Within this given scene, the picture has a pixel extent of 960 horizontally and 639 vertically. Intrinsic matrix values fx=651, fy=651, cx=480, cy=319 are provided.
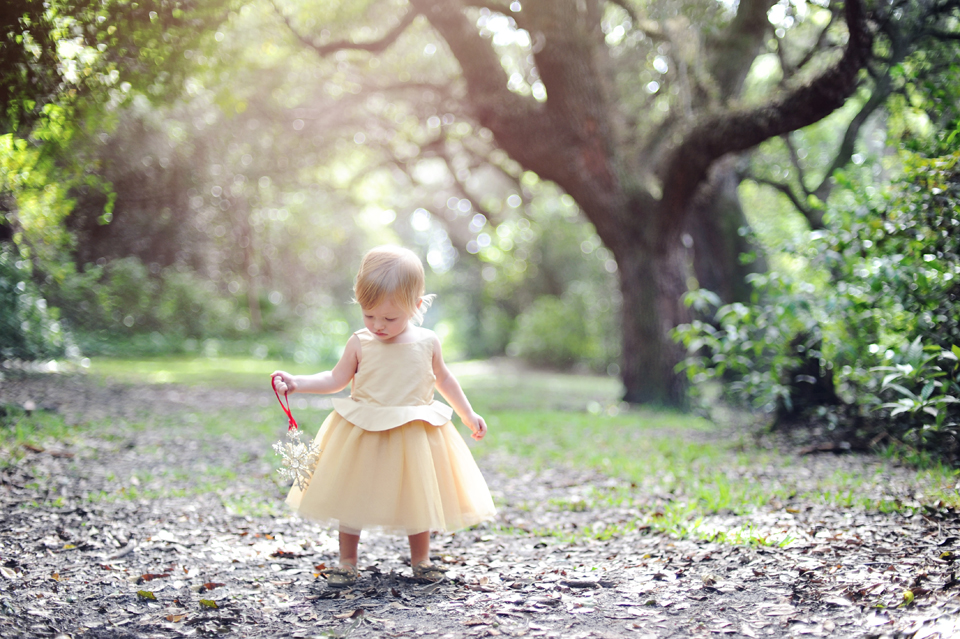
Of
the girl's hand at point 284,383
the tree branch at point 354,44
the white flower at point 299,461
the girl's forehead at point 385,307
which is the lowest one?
the white flower at point 299,461

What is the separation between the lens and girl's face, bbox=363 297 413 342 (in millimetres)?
2771

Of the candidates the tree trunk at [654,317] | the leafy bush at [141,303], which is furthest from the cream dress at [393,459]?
the leafy bush at [141,303]

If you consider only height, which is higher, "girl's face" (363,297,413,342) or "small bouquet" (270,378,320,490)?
"girl's face" (363,297,413,342)

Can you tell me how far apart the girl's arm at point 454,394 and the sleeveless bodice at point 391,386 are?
0.07m

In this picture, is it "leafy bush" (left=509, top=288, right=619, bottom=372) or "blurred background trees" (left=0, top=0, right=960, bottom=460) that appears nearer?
"blurred background trees" (left=0, top=0, right=960, bottom=460)

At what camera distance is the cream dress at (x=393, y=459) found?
271 cm

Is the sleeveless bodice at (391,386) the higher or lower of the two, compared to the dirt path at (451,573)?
higher

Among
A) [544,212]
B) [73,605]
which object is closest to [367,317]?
[73,605]

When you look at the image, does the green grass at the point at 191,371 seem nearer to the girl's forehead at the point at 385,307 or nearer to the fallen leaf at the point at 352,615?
the girl's forehead at the point at 385,307

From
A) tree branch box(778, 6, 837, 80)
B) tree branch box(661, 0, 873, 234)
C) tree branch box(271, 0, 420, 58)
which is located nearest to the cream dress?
tree branch box(661, 0, 873, 234)

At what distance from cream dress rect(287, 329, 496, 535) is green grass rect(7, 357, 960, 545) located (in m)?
1.05

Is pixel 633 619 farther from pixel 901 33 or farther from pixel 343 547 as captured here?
pixel 901 33

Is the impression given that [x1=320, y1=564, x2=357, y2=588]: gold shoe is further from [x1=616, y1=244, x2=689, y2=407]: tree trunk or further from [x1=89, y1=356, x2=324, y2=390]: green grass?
[x1=89, y1=356, x2=324, y2=390]: green grass

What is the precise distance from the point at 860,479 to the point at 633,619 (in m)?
2.45
